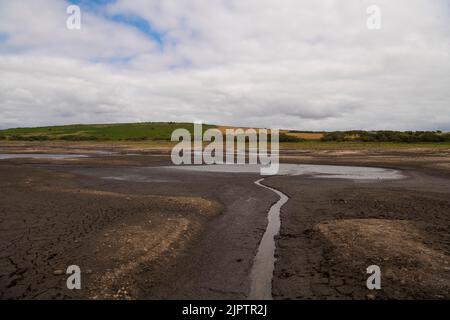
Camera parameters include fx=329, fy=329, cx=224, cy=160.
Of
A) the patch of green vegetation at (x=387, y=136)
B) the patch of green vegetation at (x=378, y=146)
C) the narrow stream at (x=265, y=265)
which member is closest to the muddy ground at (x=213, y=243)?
the narrow stream at (x=265, y=265)

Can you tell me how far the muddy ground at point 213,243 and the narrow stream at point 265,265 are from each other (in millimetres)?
224

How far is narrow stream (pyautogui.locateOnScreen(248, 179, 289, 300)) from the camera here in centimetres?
761

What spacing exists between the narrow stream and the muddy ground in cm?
22

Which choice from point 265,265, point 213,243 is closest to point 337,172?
point 213,243

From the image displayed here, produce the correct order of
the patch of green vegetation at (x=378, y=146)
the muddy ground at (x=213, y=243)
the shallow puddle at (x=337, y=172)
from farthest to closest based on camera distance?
the patch of green vegetation at (x=378, y=146), the shallow puddle at (x=337, y=172), the muddy ground at (x=213, y=243)

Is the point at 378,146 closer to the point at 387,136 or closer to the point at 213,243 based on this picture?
the point at 387,136

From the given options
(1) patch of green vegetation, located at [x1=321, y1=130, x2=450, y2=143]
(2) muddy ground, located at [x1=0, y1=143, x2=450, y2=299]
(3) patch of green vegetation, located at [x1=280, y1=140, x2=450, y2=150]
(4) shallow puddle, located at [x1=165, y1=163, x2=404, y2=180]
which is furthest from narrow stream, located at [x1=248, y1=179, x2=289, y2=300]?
(1) patch of green vegetation, located at [x1=321, y1=130, x2=450, y2=143]

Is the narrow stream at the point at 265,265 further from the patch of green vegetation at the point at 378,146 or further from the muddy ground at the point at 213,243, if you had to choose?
the patch of green vegetation at the point at 378,146

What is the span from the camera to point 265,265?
9219mm

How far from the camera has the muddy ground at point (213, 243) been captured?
24.9ft

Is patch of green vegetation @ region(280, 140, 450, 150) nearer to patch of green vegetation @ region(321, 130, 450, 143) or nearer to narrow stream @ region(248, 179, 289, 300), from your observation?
patch of green vegetation @ region(321, 130, 450, 143)

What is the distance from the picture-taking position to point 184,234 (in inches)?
457

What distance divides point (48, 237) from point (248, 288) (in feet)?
23.0

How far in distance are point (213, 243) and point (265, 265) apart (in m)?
2.33
